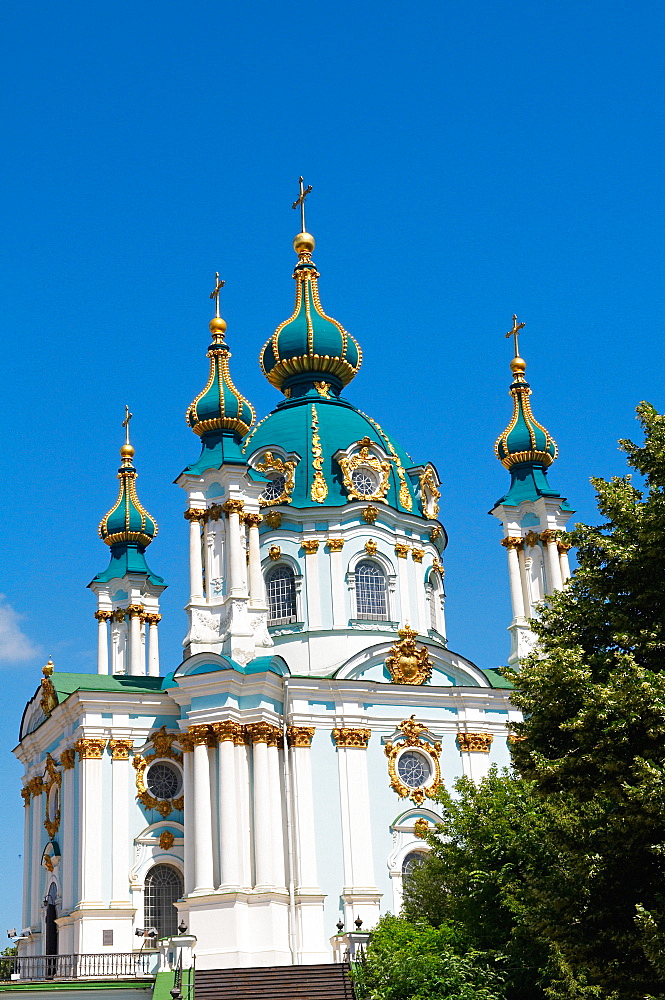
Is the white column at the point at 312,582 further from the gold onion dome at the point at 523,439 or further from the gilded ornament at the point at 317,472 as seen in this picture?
the gold onion dome at the point at 523,439

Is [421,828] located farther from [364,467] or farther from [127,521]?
[127,521]

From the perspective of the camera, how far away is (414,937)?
961 inches

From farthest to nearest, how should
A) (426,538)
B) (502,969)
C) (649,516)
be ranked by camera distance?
(426,538)
(502,969)
(649,516)

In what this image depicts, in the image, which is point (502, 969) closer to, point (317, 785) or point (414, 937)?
point (414, 937)

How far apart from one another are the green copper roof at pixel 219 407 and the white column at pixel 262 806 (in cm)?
788

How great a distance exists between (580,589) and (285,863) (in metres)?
16.2

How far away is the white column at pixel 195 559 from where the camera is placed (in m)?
33.4

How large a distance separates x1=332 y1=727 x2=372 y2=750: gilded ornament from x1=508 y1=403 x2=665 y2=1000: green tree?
577 inches

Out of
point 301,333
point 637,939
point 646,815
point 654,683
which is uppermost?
point 301,333

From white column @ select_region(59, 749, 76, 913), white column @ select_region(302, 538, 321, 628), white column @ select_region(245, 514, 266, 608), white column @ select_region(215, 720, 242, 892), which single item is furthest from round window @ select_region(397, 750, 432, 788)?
white column @ select_region(59, 749, 76, 913)

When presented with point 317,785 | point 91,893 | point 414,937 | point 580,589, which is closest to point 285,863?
point 317,785

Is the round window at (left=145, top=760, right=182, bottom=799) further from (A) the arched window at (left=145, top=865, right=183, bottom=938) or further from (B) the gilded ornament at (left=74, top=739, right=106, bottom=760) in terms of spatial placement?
(A) the arched window at (left=145, top=865, right=183, bottom=938)

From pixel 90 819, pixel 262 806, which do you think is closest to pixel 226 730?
pixel 262 806

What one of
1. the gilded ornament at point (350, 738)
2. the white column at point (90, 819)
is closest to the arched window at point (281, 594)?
the gilded ornament at point (350, 738)
